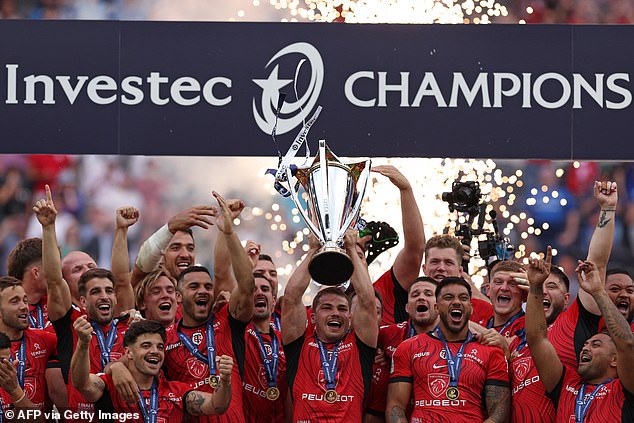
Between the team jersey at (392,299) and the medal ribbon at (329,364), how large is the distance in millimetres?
616

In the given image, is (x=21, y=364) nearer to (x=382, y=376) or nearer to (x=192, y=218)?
(x=192, y=218)

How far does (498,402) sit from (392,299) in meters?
1.07

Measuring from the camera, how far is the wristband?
22.9 ft

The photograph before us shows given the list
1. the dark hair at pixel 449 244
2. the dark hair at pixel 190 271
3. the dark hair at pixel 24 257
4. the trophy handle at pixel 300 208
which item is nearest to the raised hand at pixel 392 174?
the dark hair at pixel 449 244

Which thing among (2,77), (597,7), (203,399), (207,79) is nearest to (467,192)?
(207,79)

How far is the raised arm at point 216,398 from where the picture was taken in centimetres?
600

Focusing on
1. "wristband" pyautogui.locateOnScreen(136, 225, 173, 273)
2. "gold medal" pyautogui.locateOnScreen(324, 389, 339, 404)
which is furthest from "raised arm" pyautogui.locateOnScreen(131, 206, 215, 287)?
"gold medal" pyautogui.locateOnScreen(324, 389, 339, 404)

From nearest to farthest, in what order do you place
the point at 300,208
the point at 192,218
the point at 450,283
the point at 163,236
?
the point at 300,208
the point at 450,283
the point at 192,218
the point at 163,236

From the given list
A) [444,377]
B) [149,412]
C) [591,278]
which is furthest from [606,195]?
[149,412]

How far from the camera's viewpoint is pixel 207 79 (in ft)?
25.5

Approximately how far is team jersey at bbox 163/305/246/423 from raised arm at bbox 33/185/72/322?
0.54 m

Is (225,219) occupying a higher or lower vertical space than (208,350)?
higher

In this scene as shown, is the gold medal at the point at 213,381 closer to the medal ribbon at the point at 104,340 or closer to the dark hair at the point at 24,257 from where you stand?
the medal ribbon at the point at 104,340

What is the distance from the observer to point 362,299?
641cm
